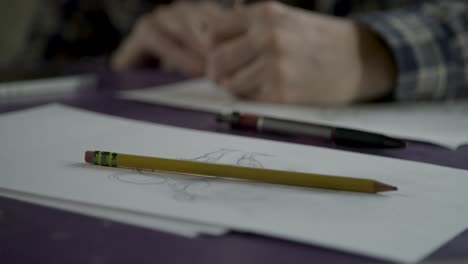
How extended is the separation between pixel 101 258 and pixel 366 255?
5.4 inches

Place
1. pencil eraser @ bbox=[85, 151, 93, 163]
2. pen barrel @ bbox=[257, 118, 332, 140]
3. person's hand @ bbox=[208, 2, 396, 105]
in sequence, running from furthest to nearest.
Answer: person's hand @ bbox=[208, 2, 396, 105] < pen barrel @ bbox=[257, 118, 332, 140] < pencil eraser @ bbox=[85, 151, 93, 163]

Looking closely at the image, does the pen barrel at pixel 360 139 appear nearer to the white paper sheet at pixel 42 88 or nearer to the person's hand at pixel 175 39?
the white paper sheet at pixel 42 88

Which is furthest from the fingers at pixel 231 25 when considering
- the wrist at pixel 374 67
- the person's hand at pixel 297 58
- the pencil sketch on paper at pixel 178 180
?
the pencil sketch on paper at pixel 178 180

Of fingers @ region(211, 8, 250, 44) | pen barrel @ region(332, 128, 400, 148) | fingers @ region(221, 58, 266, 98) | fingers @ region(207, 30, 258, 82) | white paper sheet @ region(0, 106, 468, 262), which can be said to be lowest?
white paper sheet @ region(0, 106, 468, 262)

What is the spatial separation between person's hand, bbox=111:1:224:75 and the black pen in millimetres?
447

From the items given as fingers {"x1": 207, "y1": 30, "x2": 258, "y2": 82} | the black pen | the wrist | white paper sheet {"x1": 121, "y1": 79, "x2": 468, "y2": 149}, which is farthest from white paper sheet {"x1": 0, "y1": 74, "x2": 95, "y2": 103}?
the wrist

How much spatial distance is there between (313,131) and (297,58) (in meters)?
0.23

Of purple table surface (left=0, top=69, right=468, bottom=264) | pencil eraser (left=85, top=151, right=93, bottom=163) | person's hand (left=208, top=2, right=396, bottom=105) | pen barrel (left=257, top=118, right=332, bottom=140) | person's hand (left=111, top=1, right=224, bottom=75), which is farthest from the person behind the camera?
person's hand (left=111, top=1, right=224, bottom=75)

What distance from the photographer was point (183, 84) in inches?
35.4

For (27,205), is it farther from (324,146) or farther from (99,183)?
(324,146)

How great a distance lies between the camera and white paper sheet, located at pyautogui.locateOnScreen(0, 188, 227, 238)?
0.33 meters

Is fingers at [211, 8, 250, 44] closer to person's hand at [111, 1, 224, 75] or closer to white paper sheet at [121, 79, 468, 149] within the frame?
white paper sheet at [121, 79, 468, 149]

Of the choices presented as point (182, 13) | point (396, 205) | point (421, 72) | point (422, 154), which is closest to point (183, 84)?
point (182, 13)

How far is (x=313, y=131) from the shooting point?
0.54 m
